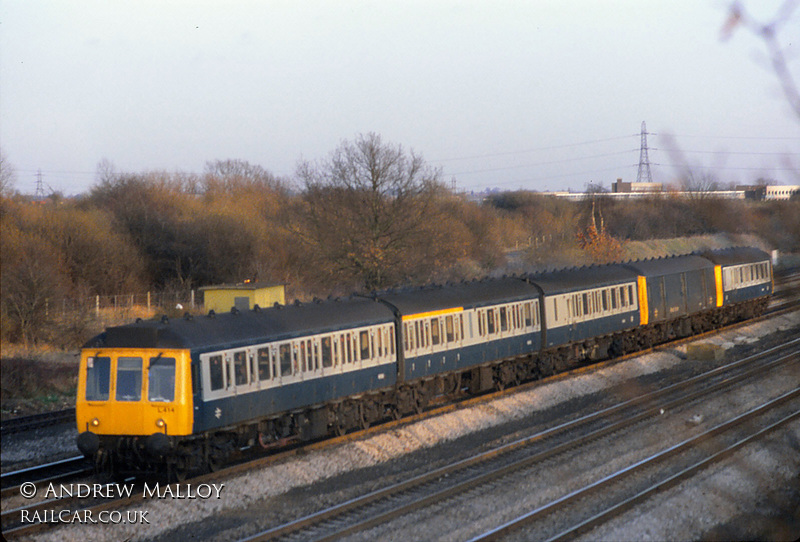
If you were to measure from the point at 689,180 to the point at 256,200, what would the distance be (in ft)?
168

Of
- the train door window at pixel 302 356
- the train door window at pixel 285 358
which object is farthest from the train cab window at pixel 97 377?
the train door window at pixel 302 356

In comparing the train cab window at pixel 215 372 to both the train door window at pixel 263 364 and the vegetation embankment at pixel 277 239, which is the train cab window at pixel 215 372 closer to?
the train door window at pixel 263 364

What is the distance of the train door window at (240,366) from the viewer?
13.7 meters

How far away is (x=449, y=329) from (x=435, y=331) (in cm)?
57

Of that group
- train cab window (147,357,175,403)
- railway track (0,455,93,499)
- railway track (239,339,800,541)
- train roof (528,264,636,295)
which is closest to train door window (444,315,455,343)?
railway track (239,339,800,541)

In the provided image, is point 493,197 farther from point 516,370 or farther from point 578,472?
point 578,472

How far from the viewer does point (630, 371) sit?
77.1 feet

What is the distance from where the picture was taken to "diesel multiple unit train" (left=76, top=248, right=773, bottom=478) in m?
12.7

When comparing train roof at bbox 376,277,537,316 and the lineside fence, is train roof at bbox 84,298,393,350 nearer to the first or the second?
train roof at bbox 376,277,537,316

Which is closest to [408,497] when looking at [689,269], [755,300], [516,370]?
[516,370]

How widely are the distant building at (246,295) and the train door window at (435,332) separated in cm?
693

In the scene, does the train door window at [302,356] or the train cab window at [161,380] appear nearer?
the train cab window at [161,380]

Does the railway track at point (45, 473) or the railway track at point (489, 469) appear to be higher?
the railway track at point (45, 473)

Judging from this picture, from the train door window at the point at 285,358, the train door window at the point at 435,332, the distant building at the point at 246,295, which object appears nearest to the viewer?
the train door window at the point at 285,358
